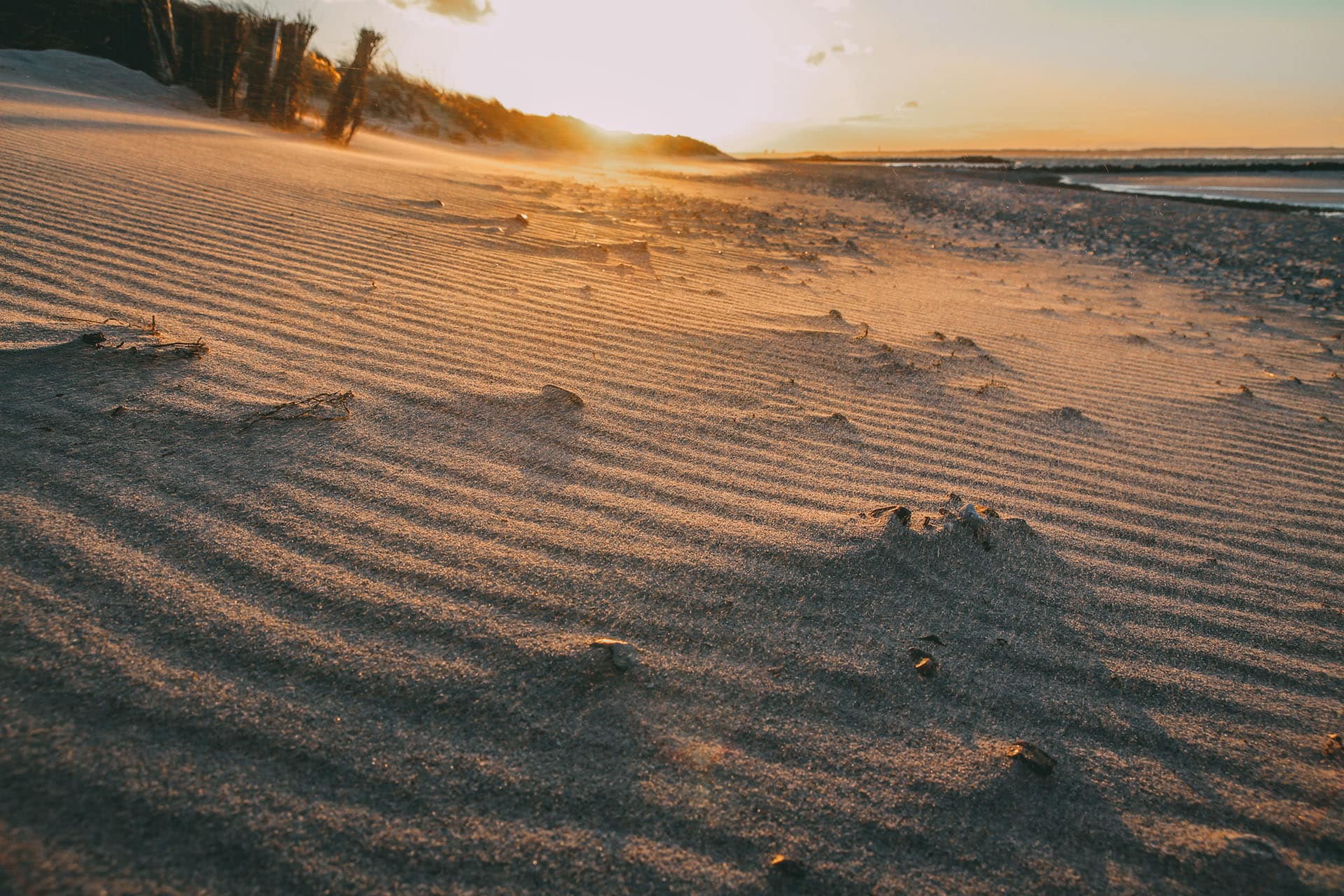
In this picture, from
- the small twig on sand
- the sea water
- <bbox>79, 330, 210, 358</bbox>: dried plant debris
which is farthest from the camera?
the sea water

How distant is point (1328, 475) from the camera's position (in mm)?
2770

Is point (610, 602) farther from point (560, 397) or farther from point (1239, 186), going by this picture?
point (1239, 186)

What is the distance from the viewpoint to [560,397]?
2.46m

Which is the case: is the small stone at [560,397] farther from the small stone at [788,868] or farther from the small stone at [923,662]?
the small stone at [788,868]

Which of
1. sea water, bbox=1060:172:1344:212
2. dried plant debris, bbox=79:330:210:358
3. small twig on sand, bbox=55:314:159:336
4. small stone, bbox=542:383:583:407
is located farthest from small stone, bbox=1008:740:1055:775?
sea water, bbox=1060:172:1344:212

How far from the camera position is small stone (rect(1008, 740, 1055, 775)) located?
1235mm

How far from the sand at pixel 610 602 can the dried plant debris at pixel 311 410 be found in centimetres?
2

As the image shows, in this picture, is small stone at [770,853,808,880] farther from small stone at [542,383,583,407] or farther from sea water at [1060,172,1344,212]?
sea water at [1060,172,1344,212]

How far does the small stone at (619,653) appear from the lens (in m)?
1.33

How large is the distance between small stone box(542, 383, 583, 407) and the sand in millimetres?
12

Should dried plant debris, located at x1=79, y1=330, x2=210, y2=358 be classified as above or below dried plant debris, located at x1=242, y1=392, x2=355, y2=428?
above

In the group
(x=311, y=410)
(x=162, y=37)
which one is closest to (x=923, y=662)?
(x=311, y=410)

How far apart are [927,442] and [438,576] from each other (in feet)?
6.38

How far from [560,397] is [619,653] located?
4.33 feet
